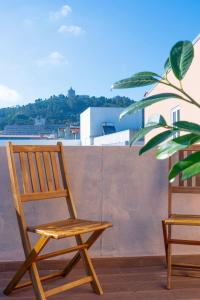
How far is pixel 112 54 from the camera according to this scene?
21797 millimetres

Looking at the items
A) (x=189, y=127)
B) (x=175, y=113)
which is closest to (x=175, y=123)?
(x=189, y=127)

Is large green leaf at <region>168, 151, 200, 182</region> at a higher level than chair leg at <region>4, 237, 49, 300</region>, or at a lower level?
higher

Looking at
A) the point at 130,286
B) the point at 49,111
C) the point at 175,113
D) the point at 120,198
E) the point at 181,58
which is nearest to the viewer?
the point at 181,58

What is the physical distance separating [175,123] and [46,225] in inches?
60.4

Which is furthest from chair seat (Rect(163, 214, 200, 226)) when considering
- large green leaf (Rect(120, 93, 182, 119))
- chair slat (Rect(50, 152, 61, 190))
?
large green leaf (Rect(120, 93, 182, 119))

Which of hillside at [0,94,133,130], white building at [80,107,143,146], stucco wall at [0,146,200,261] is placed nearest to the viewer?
stucco wall at [0,146,200,261]

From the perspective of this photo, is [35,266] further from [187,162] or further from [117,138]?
[117,138]

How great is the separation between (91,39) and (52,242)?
755 inches

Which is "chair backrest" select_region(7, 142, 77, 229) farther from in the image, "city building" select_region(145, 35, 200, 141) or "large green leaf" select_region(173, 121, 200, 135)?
"city building" select_region(145, 35, 200, 141)

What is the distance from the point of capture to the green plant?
0.87 meters

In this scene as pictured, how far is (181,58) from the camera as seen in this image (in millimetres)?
966

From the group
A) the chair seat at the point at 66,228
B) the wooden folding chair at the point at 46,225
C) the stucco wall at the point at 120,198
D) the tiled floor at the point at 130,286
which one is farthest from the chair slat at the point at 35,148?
the tiled floor at the point at 130,286

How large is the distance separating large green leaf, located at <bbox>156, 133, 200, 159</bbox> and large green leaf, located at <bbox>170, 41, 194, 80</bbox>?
0.15 m

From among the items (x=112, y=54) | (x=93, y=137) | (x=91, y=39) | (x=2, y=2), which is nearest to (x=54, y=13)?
(x=91, y=39)
